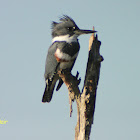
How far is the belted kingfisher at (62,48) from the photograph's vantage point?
6883 millimetres

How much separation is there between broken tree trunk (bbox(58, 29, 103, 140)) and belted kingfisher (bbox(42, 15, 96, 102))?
518 mm

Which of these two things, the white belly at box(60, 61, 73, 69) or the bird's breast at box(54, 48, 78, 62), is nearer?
the bird's breast at box(54, 48, 78, 62)

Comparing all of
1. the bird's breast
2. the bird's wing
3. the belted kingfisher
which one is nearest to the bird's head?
the belted kingfisher

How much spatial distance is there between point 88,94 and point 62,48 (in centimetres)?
130

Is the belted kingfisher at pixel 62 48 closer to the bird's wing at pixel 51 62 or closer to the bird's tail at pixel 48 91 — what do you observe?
the bird's wing at pixel 51 62

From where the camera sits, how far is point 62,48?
271 inches

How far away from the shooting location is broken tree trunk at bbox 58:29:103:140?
6.36 m

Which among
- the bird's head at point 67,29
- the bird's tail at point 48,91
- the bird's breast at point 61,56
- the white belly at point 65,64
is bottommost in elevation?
the bird's tail at point 48,91

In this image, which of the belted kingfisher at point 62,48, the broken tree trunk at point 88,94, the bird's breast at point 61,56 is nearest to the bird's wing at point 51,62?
Answer: the belted kingfisher at point 62,48

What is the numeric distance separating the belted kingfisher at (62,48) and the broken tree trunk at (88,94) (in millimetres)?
518

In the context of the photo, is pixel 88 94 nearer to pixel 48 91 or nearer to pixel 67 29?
pixel 48 91

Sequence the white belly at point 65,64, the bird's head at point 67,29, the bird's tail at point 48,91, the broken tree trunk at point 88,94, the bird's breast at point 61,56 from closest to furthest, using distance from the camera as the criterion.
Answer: the broken tree trunk at point 88,94, the bird's breast at point 61,56, the white belly at point 65,64, the bird's head at point 67,29, the bird's tail at point 48,91

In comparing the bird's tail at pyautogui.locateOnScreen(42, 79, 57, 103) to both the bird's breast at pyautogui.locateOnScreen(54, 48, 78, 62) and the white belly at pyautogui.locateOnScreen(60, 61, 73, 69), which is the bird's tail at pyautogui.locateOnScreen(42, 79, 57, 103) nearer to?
the white belly at pyautogui.locateOnScreen(60, 61, 73, 69)

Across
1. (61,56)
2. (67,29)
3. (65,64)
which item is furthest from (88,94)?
(67,29)
